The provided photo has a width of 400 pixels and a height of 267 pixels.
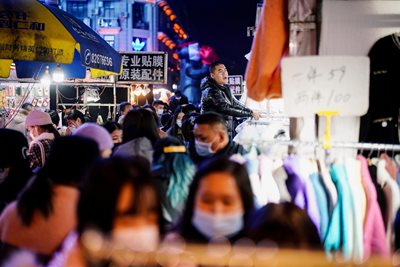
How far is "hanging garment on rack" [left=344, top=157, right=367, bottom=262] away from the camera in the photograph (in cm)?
320

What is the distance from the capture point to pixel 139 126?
475 centimetres

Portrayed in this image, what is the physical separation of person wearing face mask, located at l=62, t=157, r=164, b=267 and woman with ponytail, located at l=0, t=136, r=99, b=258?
477 millimetres

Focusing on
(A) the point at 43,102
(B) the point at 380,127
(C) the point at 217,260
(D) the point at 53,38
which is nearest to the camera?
(C) the point at 217,260

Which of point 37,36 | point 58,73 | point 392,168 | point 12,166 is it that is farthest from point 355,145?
point 58,73

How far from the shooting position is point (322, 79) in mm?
3285

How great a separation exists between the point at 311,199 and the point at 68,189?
5.82 feet

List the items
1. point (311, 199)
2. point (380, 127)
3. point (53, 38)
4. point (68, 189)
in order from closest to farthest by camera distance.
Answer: point (68, 189) < point (311, 199) < point (380, 127) < point (53, 38)

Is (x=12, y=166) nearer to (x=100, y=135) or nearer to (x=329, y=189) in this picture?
(x=100, y=135)

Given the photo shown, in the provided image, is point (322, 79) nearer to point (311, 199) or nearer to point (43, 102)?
point (311, 199)

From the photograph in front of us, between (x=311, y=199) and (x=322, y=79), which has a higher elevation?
(x=322, y=79)

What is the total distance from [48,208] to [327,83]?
2.21 meters

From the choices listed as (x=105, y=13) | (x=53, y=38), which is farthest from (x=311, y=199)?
(x=105, y=13)

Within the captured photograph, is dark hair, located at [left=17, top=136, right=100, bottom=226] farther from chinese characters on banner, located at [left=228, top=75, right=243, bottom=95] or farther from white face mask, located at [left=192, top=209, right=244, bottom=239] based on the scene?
chinese characters on banner, located at [left=228, top=75, right=243, bottom=95]

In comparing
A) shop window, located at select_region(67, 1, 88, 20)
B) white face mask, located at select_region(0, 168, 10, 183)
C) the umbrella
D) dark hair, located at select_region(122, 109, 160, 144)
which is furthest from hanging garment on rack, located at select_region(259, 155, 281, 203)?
shop window, located at select_region(67, 1, 88, 20)
